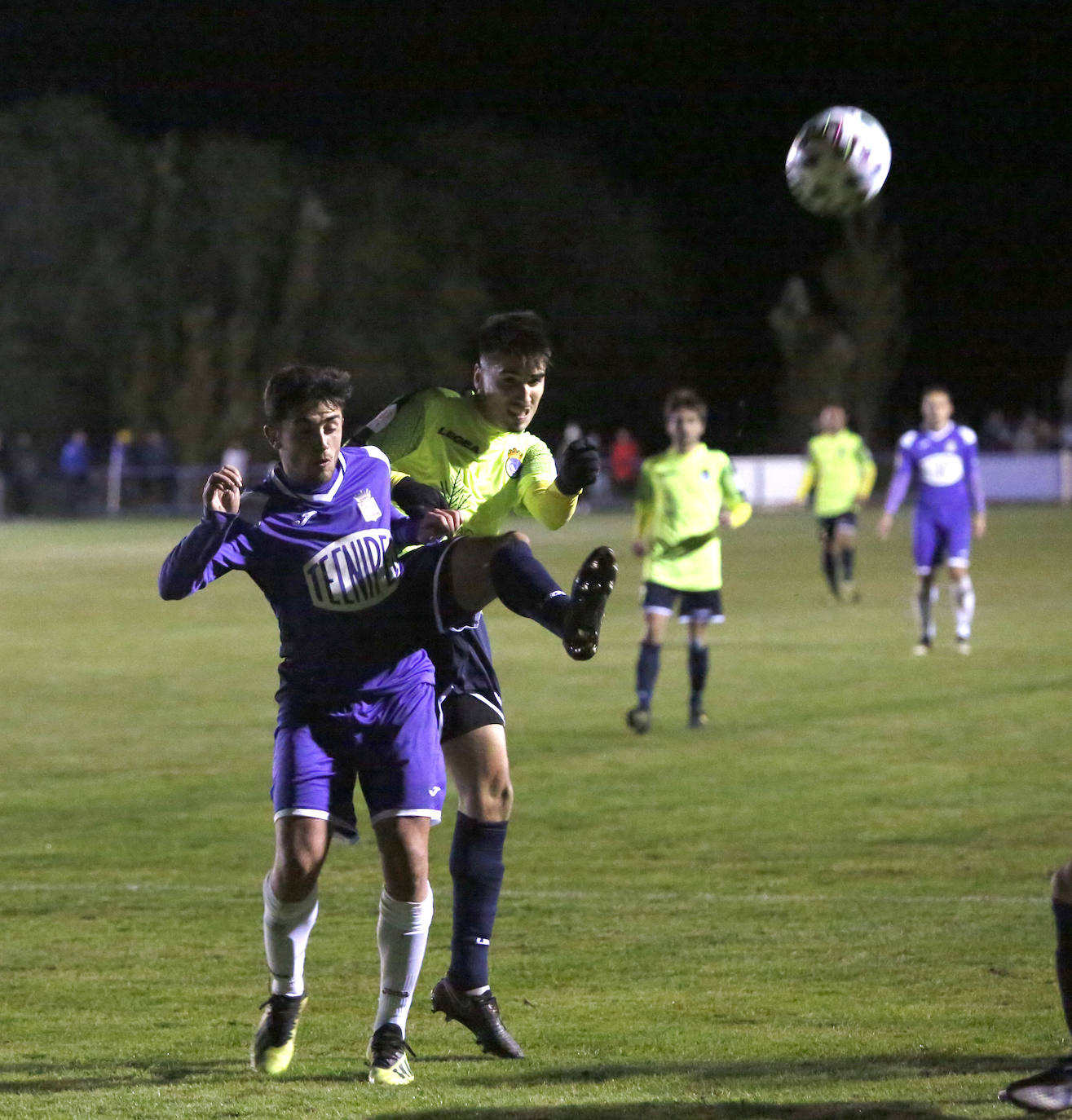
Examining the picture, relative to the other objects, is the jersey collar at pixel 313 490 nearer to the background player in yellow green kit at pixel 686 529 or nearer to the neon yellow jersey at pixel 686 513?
the background player in yellow green kit at pixel 686 529

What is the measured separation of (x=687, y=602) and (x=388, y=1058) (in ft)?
27.2

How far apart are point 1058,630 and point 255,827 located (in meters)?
11.4

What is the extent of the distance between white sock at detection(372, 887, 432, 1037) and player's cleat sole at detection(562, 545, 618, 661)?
855 mm

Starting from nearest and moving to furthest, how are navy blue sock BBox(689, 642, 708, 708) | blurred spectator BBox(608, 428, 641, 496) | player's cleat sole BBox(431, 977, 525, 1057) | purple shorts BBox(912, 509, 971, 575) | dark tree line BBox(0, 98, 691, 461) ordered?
1. player's cleat sole BBox(431, 977, 525, 1057)
2. navy blue sock BBox(689, 642, 708, 708)
3. purple shorts BBox(912, 509, 971, 575)
4. blurred spectator BBox(608, 428, 641, 496)
5. dark tree line BBox(0, 98, 691, 461)

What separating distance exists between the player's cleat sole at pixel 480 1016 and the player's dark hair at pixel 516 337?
1.93 m

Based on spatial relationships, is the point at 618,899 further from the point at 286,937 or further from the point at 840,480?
the point at 840,480

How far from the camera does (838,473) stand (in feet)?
78.2

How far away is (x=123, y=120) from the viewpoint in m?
66.8

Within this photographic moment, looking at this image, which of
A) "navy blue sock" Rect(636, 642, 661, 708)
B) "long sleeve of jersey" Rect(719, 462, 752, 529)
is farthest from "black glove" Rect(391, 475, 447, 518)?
"long sleeve of jersey" Rect(719, 462, 752, 529)

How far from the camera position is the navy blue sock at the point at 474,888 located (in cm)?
576

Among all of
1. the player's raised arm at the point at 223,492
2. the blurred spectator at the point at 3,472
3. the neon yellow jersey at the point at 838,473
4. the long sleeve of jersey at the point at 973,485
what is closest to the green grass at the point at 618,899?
the long sleeve of jersey at the point at 973,485

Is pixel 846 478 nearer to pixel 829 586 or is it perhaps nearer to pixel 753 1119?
pixel 829 586

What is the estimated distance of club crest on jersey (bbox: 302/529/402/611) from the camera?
528cm

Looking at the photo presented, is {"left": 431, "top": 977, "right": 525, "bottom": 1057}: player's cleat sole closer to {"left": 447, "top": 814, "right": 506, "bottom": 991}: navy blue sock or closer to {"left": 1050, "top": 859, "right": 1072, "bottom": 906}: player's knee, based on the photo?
{"left": 447, "top": 814, "right": 506, "bottom": 991}: navy blue sock
